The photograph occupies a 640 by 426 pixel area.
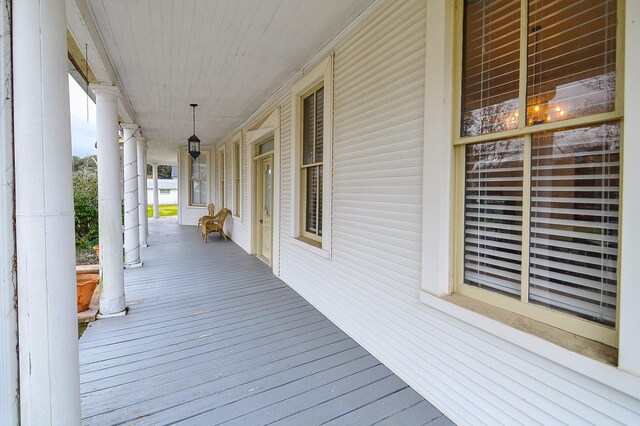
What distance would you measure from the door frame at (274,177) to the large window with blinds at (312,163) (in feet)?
2.62

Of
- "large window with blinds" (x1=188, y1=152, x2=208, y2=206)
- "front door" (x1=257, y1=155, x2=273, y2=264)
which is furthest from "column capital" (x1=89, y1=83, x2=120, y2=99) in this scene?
"large window with blinds" (x1=188, y1=152, x2=208, y2=206)

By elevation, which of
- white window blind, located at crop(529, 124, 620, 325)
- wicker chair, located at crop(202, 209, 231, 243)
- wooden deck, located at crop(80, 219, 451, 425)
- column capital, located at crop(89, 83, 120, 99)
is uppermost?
column capital, located at crop(89, 83, 120, 99)

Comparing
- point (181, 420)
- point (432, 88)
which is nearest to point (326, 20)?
point (432, 88)

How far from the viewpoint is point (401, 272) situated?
2.33 m

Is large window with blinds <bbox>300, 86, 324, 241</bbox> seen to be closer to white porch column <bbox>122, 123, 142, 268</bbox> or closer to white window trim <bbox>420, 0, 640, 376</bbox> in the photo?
white window trim <bbox>420, 0, 640, 376</bbox>

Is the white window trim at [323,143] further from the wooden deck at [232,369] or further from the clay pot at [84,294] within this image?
the clay pot at [84,294]

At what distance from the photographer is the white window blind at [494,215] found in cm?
166

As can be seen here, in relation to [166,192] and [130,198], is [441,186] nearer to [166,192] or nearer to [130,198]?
[130,198]

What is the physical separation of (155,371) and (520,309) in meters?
2.49

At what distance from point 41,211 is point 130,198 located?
15.2 ft

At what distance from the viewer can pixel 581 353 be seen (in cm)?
129

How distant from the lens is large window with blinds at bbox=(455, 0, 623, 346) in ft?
4.33

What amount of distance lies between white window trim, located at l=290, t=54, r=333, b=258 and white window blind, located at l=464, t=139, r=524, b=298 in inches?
64.1

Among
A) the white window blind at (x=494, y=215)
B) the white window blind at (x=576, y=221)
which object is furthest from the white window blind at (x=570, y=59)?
the white window blind at (x=494, y=215)
